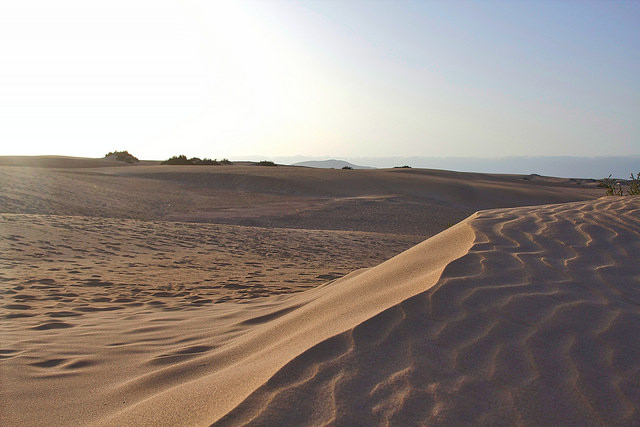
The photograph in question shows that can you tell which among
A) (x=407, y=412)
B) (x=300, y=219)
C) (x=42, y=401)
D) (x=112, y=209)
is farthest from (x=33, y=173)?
(x=407, y=412)

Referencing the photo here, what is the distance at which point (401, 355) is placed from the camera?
232 cm

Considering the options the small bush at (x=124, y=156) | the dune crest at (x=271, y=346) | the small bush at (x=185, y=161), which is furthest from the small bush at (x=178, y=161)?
the dune crest at (x=271, y=346)

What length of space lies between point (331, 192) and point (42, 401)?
19.9m

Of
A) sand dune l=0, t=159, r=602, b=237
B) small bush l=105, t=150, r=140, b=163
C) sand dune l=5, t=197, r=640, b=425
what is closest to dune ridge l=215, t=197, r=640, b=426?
sand dune l=5, t=197, r=640, b=425

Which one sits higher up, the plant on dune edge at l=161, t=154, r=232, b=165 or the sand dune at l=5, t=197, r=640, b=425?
the plant on dune edge at l=161, t=154, r=232, b=165

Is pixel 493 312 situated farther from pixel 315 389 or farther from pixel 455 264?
pixel 315 389

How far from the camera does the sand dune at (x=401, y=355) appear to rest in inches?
79.5

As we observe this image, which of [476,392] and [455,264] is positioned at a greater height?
[455,264]

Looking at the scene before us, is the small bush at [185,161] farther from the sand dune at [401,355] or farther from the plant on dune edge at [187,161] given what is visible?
the sand dune at [401,355]

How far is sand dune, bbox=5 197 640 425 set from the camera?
2.02 m

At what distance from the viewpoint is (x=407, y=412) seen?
1.96 meters

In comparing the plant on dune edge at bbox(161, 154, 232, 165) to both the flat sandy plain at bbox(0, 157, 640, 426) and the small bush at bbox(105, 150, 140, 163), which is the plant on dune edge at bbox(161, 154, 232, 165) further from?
the flat sandy plain at bbox(0, 157, 640, 426)

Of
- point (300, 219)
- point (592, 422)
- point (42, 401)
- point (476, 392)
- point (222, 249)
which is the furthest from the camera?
point (300, 219)

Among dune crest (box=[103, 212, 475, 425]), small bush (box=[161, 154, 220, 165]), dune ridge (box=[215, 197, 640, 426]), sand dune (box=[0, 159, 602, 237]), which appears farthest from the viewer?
small bush (box=[161, 154, 220, 165])
